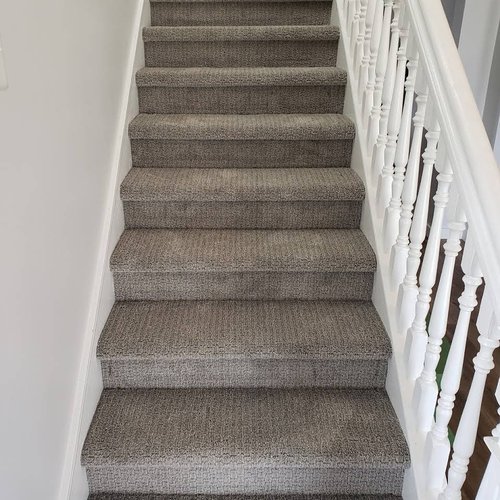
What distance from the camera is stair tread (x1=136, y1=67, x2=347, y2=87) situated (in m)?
2.21

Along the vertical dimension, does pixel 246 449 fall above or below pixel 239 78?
below

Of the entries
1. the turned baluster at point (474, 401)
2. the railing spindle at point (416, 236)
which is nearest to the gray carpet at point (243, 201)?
the railing spindle at point (416, 236)

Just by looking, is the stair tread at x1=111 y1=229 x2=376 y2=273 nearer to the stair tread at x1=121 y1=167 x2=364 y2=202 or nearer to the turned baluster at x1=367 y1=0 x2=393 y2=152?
the stair tread at x1=121 y1=167 x2=364 y2=202

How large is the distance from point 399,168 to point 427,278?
15.9 inches

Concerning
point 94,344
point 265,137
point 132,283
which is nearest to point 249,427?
point 94,344

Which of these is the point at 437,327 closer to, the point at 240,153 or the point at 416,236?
the point at 416,236

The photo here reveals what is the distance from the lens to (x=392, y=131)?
64.6 inches

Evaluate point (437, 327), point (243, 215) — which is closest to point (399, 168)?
point (437, 327)

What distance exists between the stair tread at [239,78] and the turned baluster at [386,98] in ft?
1.76

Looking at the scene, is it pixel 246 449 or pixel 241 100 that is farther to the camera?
pixel 241 100

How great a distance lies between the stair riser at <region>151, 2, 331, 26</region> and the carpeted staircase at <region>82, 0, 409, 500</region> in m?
0.15

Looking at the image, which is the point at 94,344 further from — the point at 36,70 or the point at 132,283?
A: the point at 36,70

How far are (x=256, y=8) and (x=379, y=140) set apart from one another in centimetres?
127

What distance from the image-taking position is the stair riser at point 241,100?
226 cm
